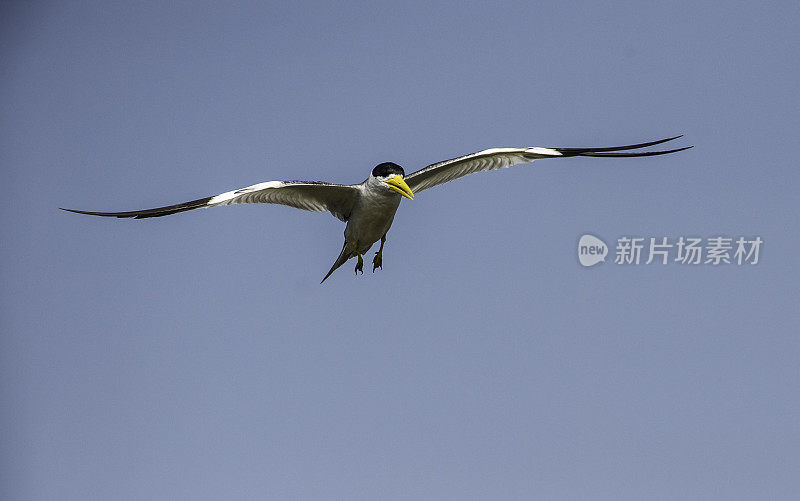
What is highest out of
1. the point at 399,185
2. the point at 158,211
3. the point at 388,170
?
the point at 388,170

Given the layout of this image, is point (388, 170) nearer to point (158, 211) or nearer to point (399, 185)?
point (399, 185)

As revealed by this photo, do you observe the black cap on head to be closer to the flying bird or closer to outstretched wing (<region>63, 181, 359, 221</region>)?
the flying bird

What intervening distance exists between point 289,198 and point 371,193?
750 mm

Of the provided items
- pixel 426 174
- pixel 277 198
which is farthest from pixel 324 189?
pixel 426 174

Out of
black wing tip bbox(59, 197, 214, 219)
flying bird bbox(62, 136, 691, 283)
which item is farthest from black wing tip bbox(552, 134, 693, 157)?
black wing tip bbox(59, 197, 214, 219)

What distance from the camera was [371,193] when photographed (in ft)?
20.1

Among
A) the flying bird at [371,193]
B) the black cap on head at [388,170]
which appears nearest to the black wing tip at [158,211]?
the flying bird at [371,193]

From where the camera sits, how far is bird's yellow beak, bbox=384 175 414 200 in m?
5.84

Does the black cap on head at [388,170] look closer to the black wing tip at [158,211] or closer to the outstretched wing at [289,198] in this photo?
the outstretched wing at [289,198]

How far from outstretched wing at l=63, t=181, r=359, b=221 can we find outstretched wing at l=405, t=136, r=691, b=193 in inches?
22.7

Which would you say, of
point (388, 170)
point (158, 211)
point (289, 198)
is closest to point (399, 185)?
point (388, 170)

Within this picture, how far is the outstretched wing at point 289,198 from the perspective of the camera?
18.2 ft

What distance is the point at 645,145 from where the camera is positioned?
20.1 feet

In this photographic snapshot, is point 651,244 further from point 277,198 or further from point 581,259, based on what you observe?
point 277,198
